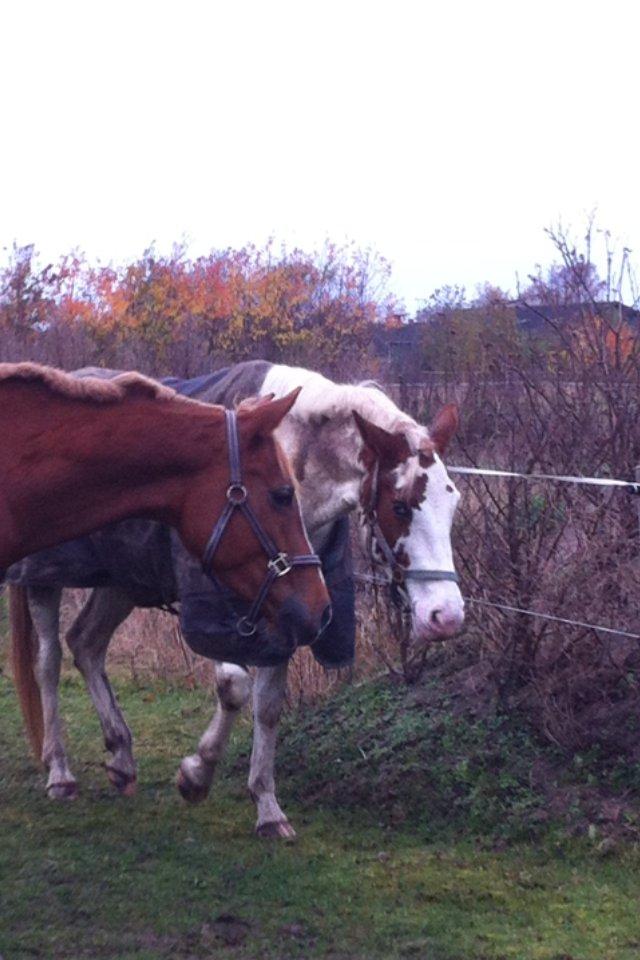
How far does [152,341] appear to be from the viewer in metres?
17.8

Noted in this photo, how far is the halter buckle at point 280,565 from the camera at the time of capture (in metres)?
4.21

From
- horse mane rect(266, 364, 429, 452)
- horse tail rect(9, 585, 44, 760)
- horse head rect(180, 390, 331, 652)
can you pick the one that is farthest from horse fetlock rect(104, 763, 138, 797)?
horse head rect(180, 390, 331, 652)

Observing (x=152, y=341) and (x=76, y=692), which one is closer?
(x=76, y=692)

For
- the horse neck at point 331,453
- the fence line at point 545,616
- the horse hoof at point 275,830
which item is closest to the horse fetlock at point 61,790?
the horse hoof at point 275,830

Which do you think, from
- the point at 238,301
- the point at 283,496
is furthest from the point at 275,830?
the point at 238,301

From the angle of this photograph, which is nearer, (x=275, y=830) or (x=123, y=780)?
(x=275, y=830)

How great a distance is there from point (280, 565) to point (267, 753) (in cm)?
199

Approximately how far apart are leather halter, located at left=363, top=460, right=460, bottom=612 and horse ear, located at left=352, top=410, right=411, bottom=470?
55 mm

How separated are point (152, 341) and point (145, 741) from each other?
10765 mm

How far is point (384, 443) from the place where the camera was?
5.26m

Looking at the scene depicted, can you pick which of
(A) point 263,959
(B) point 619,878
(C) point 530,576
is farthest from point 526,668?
(A) point 263,959

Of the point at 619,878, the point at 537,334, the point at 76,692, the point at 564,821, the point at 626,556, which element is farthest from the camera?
the point at 76,692

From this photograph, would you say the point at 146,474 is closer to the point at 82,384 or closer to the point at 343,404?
the point at 82,384

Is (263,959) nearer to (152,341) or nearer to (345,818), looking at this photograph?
(345,818)
